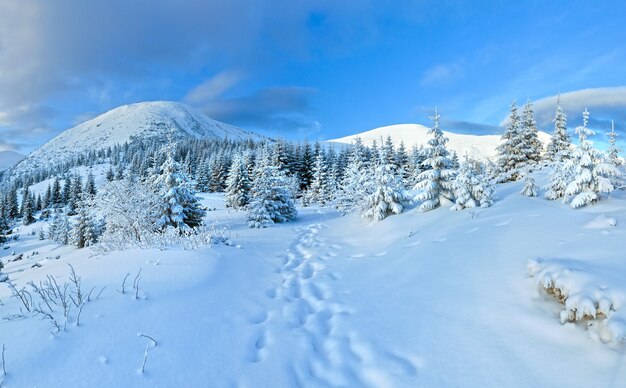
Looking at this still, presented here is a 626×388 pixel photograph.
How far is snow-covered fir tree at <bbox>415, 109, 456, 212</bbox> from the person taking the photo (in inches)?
599

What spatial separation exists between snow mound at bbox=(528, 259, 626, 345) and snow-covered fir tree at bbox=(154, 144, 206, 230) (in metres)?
17.7

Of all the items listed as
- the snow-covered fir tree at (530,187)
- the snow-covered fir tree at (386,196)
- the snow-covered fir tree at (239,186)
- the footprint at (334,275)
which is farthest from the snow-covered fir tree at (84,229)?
the snow-covered fir tree at (530,187)

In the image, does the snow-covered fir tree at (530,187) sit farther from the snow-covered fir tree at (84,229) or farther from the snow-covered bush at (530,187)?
the snow-covered fir tree at (84,229)

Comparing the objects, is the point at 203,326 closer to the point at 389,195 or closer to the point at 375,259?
the point at 375,259

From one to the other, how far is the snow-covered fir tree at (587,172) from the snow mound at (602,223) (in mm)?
3493

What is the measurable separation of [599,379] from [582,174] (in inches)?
344

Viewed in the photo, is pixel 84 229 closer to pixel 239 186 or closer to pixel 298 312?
pixel 239 186

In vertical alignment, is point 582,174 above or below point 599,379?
above

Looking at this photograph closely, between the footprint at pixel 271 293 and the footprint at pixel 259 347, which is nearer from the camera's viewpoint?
the footprint at pixel 259 347

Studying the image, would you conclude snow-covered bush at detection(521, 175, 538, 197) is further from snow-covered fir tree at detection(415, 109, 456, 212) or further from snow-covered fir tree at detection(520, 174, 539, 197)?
snow-covered fir tree at detection(415, 109, 456, 212)

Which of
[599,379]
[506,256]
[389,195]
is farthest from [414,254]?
[389,195]

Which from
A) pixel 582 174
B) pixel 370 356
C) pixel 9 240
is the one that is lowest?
pixel 9 240

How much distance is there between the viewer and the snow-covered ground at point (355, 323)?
3477 millimetres

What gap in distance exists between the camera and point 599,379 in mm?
3035
